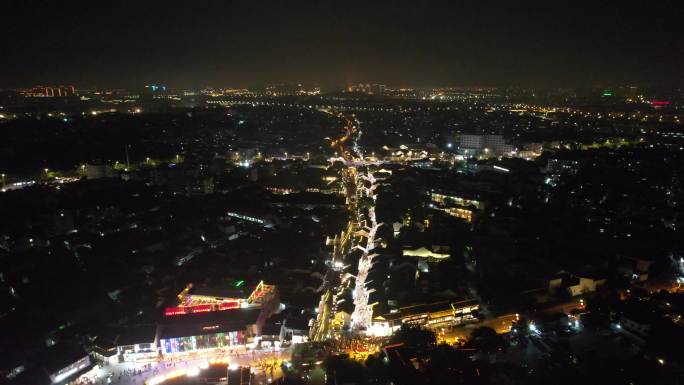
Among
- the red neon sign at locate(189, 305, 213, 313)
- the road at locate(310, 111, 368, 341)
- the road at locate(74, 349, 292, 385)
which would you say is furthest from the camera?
the red neon sign at locate(189, 305, 213, 313)

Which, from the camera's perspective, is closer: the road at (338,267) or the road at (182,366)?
the road at (182,366)

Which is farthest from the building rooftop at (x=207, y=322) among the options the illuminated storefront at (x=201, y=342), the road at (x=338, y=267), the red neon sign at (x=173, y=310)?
the road at (x=338, y=267)

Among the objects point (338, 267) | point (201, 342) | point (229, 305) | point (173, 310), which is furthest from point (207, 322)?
point (338, 267)

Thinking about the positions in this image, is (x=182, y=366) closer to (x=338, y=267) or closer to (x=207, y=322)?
(x=207, y=322)

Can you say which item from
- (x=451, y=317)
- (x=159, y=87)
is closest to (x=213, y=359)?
(x=451, y=317)

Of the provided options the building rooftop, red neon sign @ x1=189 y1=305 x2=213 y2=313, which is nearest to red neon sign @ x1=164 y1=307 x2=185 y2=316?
red neon sign @ x1=189 y1=305 x2=213 y2=313

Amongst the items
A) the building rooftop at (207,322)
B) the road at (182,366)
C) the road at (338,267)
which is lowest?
the road at (182,366)

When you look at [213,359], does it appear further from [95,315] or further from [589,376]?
[589,376]

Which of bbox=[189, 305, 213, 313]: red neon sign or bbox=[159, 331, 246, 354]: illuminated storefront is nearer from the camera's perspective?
bbox=[159, 331, 246, 354]: illuminated storefront

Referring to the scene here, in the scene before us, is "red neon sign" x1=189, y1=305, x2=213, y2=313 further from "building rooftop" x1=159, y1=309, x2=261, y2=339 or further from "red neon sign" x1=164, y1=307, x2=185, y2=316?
"building rooftop" x1=159, y1=309, x2=261, y2=339

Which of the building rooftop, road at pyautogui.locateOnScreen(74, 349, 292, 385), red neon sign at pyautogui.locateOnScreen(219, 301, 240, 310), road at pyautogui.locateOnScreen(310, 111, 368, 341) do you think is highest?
the building rooftop

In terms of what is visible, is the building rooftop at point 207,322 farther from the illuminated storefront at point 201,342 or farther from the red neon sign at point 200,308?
the red neon sign at point 200,308
